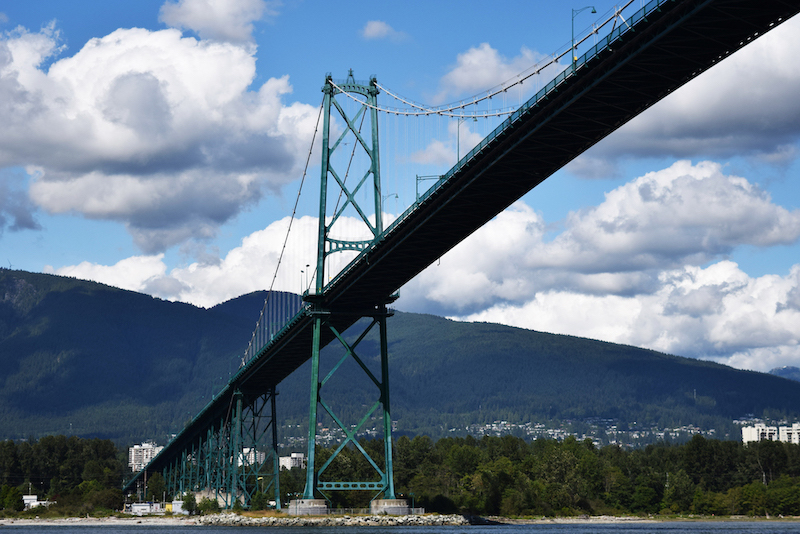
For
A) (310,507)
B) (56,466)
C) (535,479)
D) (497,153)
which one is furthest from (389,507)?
(56,466)

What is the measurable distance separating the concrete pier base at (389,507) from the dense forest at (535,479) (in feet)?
74.2

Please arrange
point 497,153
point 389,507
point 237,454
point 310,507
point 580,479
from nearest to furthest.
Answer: point 497,153, point 310,507, point 389,507, point 237,454, point 580,479

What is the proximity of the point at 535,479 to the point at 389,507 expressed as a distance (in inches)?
2114

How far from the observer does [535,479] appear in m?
112

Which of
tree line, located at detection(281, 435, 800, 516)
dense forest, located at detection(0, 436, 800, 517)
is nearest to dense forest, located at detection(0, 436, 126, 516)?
dense forest, located at detection(0, 436, 800, 517)

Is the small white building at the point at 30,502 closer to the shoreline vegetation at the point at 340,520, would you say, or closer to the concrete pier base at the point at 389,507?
the shoreline vegetation at the point at 340,520

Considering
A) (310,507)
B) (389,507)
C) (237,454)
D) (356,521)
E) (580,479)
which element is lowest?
(356,521)

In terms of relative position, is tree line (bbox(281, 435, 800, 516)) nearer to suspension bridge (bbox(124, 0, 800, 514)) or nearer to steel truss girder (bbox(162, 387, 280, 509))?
steel truss girder (bbox(162, 387, 280, 509))

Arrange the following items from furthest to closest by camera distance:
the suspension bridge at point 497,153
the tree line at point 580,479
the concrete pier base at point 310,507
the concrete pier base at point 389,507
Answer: the tree line at point 580,479 < the concrete pier base at point 389,507 < the concrete pier base at point 310,507 < the suspension bridge at point 497,153

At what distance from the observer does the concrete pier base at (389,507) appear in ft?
201

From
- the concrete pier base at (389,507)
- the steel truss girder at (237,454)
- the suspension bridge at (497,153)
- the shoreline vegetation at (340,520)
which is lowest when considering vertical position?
the shoreline vegetation at (340,520)

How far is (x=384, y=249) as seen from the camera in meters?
56.0

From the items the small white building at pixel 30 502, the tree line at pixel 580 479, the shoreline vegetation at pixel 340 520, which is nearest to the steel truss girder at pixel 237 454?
the shoreline vegetation at pixel 340 520

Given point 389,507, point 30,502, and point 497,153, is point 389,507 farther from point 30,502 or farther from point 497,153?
point 30,502
